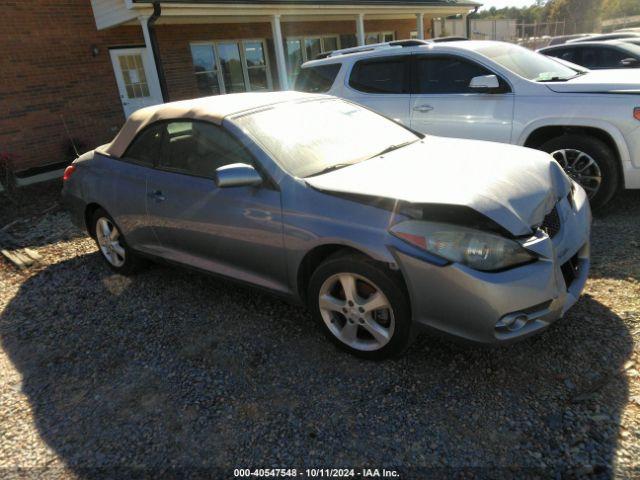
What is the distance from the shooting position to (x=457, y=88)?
5.54 metres

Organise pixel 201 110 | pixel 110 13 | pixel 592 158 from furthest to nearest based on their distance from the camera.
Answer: pixel 110 13, pixel 592 158, pixel 201 110

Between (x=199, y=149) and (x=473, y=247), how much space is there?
7.08 ft

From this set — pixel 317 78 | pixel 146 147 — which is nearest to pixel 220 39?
pixel 317 78

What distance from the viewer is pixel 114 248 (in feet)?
15.1

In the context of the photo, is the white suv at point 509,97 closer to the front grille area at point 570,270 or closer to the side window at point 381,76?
the side window at point 381,76

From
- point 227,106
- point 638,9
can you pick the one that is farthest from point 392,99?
point 638,9

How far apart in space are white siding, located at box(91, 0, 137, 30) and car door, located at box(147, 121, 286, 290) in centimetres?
664

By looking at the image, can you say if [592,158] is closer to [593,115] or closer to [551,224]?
[593,115]

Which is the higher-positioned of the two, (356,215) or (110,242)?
(356,215)

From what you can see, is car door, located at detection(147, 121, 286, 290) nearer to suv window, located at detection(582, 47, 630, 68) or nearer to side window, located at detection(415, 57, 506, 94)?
side window, located at detection(415, 57, 506, 94)

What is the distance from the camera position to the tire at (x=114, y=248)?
177 inches

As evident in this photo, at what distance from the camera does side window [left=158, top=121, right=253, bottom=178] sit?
3354 mm

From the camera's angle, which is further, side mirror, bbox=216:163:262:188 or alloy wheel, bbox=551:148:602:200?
alloy wheel, bbox=551:148:602:200

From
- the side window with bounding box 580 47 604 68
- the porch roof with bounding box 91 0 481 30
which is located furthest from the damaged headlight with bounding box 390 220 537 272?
the side window with bounding box 580 47 604 68
